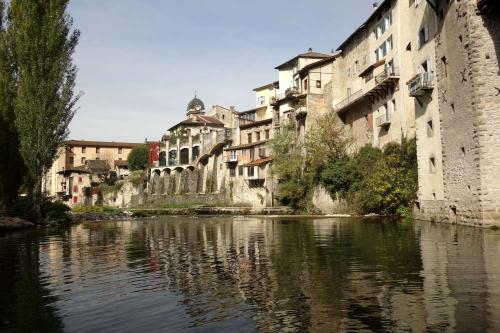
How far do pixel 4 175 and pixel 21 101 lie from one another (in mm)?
5608

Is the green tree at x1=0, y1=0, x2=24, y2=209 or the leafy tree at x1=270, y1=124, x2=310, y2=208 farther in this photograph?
the leafy tree at x1=270, y1=124, x2=310, y2=208

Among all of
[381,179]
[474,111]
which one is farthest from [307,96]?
[474,111]

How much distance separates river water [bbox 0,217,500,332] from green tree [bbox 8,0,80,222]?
16.1 m

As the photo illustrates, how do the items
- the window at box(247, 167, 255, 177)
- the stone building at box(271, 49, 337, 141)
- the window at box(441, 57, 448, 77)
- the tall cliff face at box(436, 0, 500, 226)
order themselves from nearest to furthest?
the tall cliff face at box(436, 0, 500, 226) < the window at box(441, 57, 448, 77) < the stone building at box(271, 49, 337, 141) < the window at box(247, 167, 255, 177)

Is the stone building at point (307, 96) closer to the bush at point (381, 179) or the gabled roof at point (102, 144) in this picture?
the bush at point (381, 179)

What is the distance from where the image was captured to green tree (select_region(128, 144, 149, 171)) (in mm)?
103062

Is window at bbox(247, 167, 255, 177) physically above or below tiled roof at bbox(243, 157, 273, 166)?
below

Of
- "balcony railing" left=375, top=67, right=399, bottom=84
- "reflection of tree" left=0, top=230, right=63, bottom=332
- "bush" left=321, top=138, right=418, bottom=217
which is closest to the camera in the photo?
"reflection of tree" left=0, top=230, right=63, bottom=332

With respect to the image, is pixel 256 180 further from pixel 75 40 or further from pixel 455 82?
pixel 455 82

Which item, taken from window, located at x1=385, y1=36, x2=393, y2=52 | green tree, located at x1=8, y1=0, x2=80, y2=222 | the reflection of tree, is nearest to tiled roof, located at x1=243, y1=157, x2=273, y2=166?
window, located at x1=385, y1=36, x2=393, y2=52

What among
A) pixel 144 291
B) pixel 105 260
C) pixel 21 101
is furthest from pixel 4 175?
pixel 144 291

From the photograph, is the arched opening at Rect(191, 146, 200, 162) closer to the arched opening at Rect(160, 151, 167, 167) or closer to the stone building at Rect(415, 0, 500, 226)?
the arched opening at Rect(160, 151, 167, 167)

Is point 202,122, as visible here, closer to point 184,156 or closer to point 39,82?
point 184,156

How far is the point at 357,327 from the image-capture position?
7.29 m
